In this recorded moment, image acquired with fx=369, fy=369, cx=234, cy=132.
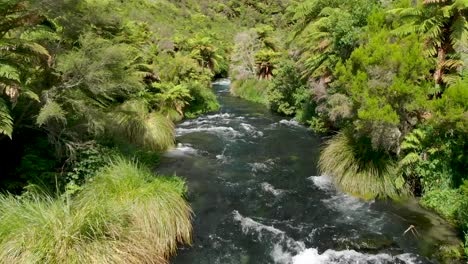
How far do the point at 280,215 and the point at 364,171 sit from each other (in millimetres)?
3511

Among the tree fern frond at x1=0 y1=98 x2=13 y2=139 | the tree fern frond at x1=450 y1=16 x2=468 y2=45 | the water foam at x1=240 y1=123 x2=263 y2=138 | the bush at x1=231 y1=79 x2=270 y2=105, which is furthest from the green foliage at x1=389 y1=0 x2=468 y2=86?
the bush at x1=231 y1=79 x2=270 y2=105

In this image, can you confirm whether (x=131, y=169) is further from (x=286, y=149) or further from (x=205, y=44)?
(x=205, y=44)

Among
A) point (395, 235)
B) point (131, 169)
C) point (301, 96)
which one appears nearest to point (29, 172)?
point (131, 169)

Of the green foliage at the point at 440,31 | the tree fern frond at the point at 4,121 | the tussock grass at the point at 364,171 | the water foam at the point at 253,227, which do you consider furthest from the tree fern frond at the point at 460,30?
the tree fern frond at the point at 4,121

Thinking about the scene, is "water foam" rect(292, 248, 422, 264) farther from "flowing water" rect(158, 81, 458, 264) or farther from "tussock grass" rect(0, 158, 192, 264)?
"tussock grass" rect(0, 158, 192, 264)

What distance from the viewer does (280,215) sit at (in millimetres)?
11586

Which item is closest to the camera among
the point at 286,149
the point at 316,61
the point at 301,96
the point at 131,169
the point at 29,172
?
the point at 29,172

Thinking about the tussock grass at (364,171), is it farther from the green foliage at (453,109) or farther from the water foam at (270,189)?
the green foliage at (453,109)

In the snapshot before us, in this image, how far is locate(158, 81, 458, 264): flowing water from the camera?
9432 millimetres

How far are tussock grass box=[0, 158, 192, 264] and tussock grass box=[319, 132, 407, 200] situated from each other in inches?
241

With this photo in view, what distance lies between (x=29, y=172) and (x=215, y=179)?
692cm

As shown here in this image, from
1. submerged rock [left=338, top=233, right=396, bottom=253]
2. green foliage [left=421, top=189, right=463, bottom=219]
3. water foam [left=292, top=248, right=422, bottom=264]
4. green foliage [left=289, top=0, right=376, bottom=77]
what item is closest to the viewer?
water foam [left=292, top=248, right=422, bottom=264]

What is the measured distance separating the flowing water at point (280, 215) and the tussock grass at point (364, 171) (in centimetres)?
46

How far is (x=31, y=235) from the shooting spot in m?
7.00
